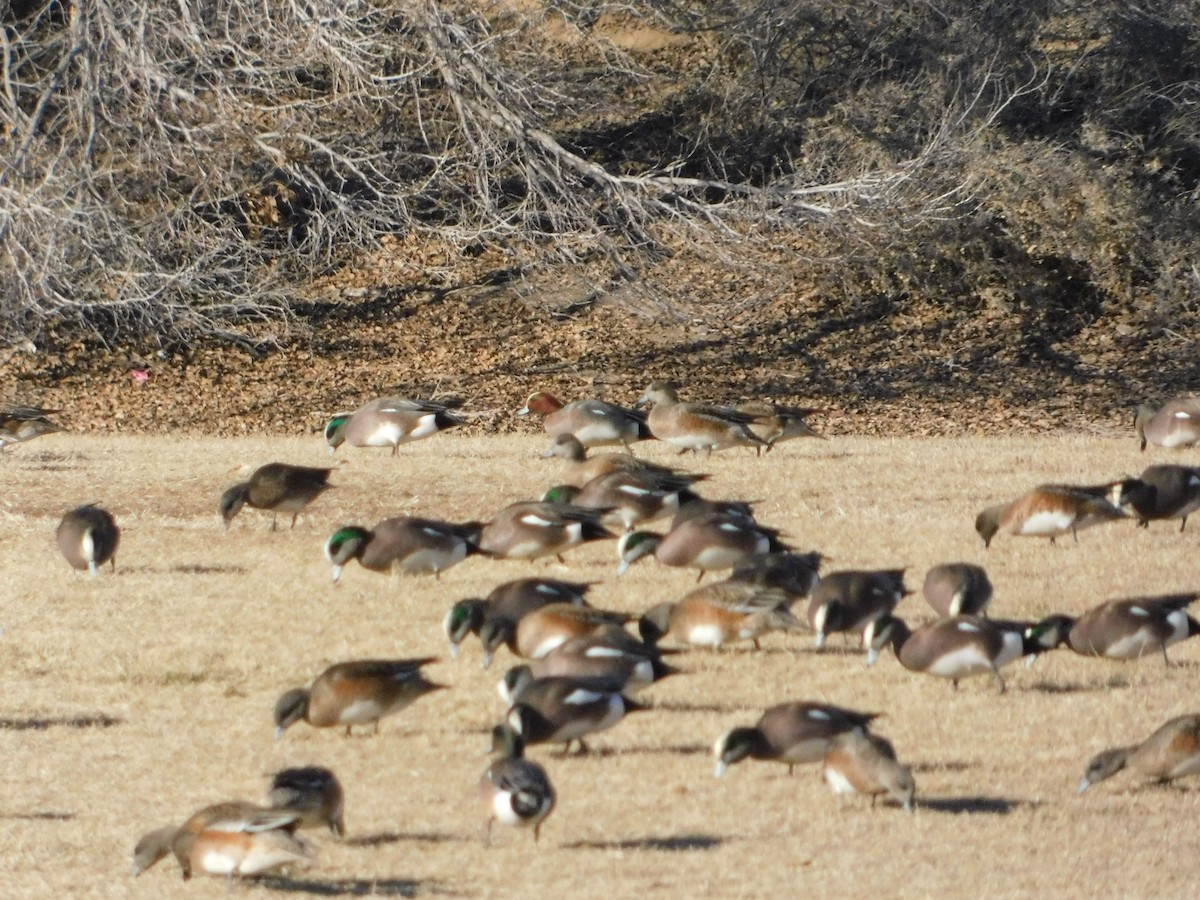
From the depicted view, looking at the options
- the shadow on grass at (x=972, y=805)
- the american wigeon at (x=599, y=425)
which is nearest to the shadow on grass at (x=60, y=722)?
the shadow on grass at (x=972, y=805)

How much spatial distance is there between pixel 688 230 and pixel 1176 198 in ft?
20.0

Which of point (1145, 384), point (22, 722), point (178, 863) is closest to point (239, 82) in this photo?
point (1145, 384)

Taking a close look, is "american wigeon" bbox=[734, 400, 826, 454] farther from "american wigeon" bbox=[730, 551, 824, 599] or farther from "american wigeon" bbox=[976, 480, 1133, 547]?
"american wigeon" bbox=[730, 551, 824, 599]

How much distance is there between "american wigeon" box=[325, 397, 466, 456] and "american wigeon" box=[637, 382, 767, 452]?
1.56 metres

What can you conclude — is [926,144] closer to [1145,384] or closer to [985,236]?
[985,236]

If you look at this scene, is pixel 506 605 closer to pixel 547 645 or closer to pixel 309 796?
pixel 547 645

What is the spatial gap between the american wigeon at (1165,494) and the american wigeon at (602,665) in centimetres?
480

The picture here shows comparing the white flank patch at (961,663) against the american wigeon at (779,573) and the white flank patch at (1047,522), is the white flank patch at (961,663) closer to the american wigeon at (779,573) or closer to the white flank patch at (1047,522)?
the american wigeon at (779,573)

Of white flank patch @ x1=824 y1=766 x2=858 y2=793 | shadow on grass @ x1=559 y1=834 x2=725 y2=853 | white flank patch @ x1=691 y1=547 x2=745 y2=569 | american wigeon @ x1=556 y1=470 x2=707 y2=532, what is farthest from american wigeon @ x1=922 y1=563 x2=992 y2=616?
shadow on grass @ x1=559 y1=834 x2=725 y2=853

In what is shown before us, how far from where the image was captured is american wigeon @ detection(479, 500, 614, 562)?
9.82m

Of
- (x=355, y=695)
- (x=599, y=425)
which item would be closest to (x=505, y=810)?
(x=355, y=695)

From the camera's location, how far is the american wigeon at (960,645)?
7973mm

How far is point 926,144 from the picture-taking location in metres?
19.3

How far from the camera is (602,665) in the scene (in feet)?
24.4
